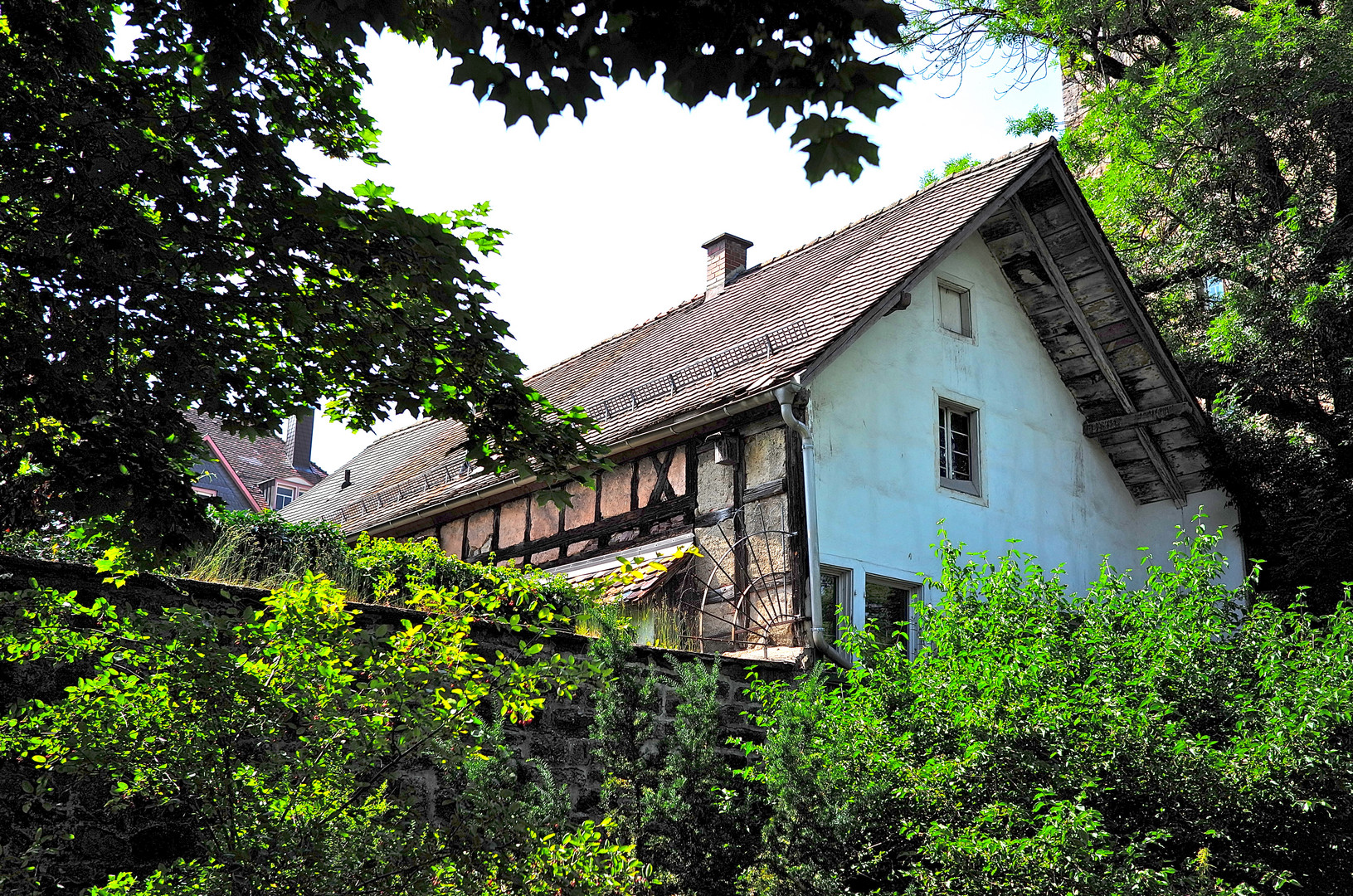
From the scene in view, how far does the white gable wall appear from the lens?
37.4 ft

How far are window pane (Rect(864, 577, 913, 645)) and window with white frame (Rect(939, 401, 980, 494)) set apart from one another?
4.80 feet

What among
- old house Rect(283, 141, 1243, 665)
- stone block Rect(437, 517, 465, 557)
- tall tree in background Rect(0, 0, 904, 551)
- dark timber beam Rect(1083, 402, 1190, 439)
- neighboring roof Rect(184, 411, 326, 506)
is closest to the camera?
tall tree in background Rect(0, 0, 904, 551)

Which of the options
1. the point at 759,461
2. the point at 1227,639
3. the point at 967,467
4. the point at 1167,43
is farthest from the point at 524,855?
the point at 1167,43

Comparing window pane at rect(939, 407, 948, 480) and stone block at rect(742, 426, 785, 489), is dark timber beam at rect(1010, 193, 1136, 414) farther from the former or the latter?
stone block at rect(742, 426, 785, 489)

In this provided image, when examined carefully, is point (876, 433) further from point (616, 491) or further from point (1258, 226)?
point (1258, 226)

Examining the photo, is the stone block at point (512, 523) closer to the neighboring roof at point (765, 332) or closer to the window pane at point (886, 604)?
the neighboring roof at point (765, 332)

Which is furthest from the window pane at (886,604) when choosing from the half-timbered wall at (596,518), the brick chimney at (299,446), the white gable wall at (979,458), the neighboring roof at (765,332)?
the brick chimney at (299,446)

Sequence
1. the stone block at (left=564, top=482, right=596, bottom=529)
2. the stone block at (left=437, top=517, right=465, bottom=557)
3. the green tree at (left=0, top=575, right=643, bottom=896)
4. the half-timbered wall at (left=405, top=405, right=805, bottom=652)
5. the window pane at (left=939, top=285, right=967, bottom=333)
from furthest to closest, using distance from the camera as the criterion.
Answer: the stone block at (left=437, top=517, right=465, bottom=557)
the window pane at (left=939, top=285, right=967, bottom=333)
the stone block at (left=564, top=482, right=596, bottom=529)
the half-timbered wall at (left=405, top=405, right=805, bottom=652)
the green tree at (left=0, top=575, right=643, bottom=896)

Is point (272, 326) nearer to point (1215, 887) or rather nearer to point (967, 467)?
point (1215, 887)

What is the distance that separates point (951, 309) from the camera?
13297 mm

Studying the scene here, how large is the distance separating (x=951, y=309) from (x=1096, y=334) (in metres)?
2.08

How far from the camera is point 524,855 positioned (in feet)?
15.5

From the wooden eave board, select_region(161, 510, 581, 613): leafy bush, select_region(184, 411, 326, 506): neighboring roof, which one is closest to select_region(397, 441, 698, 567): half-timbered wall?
select_region(161, 510, 581, 613): leafy bush

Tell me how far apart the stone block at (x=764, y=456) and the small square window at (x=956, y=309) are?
3.07 metres
